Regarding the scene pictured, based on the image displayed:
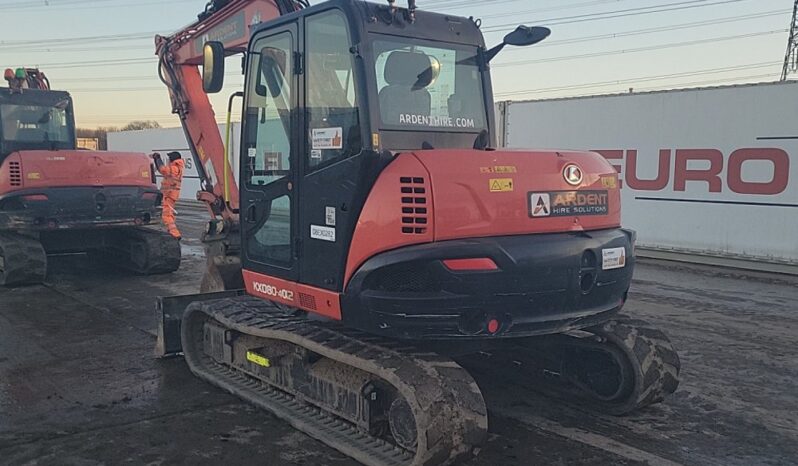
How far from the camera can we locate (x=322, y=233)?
4.58m

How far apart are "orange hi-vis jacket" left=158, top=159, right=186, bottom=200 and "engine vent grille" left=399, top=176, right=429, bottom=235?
771 centimetres

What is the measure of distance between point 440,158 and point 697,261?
10.1 m

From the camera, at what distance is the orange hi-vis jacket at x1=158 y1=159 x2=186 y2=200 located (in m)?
11.1

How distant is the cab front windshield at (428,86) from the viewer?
443 centimetres

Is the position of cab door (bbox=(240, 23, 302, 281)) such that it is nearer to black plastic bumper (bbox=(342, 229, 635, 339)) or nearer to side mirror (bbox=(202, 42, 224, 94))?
side mirror (bbox=(202, 42, 224, 94))

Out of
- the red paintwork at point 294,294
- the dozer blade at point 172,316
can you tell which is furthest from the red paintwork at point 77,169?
the red paintwork at point 294,294

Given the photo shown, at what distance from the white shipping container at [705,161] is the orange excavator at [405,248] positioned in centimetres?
809

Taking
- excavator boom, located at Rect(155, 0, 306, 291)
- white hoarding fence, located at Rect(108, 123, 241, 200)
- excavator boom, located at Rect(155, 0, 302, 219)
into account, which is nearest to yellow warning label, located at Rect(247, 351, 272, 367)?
excavator boom, located at Rect(155, 0, 306, 291)

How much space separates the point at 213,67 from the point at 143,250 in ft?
21.2

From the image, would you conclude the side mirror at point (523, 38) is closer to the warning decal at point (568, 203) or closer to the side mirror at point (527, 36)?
the side mirror at point (527, 36)

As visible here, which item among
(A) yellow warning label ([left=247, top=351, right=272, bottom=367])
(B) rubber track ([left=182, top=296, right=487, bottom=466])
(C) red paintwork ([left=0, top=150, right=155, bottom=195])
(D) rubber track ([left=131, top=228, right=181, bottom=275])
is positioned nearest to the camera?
(B) rubber track ([left=182, top=296, right=487, bottom=466])

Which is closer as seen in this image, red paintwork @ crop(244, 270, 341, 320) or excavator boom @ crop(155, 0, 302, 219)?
red paintwork @ crop(244, 270, 341, 320)

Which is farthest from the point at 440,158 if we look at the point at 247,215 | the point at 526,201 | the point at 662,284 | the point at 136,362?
the point at 662,284

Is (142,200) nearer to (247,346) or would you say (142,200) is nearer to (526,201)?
(247,346)
